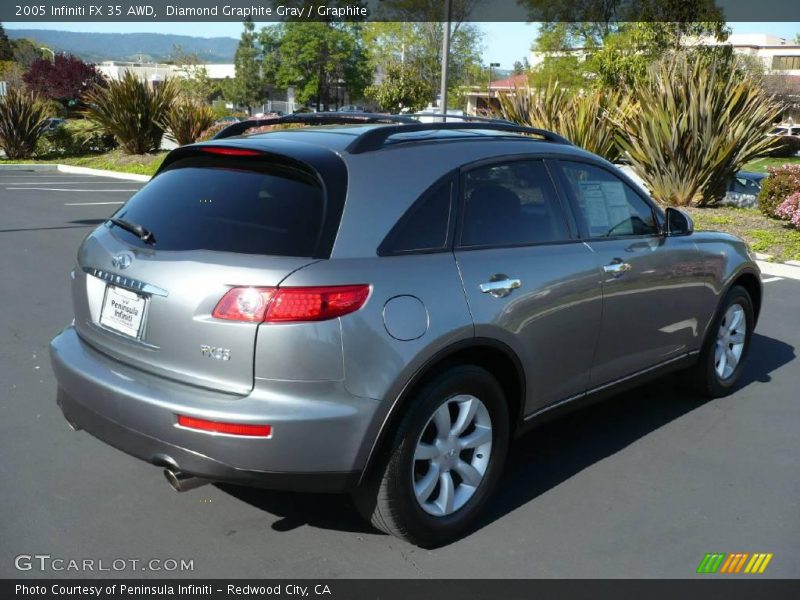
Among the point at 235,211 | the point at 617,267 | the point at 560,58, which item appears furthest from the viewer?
the point at 560,58

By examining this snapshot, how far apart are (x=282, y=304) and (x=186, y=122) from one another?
22.2 metres

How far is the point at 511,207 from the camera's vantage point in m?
3.96

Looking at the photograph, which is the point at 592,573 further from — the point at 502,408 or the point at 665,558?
the point at 502,408

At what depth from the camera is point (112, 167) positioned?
25172mm

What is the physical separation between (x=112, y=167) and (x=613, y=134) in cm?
1618

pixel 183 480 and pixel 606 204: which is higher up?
pixel 606 204

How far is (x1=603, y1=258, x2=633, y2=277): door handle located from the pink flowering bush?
335 inches

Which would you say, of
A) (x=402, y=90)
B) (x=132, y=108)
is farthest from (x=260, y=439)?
(x=402, y=90)

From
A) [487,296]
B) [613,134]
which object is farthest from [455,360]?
[613,134]

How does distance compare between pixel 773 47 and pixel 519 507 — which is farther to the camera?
pixel 773 47

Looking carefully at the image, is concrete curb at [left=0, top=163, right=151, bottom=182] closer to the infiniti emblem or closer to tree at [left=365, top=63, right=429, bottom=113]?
the infiniti emblem

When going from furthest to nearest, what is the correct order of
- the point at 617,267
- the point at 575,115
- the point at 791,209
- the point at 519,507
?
the point at 575,115 → the point at 791,209 → the point at 617,267 → the point at 519,507

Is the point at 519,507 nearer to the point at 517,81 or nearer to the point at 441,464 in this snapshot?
the point at 441,464

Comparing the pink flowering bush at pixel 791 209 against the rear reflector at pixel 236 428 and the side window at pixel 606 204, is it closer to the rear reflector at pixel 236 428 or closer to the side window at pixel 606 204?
the side window at pixel 606 204
